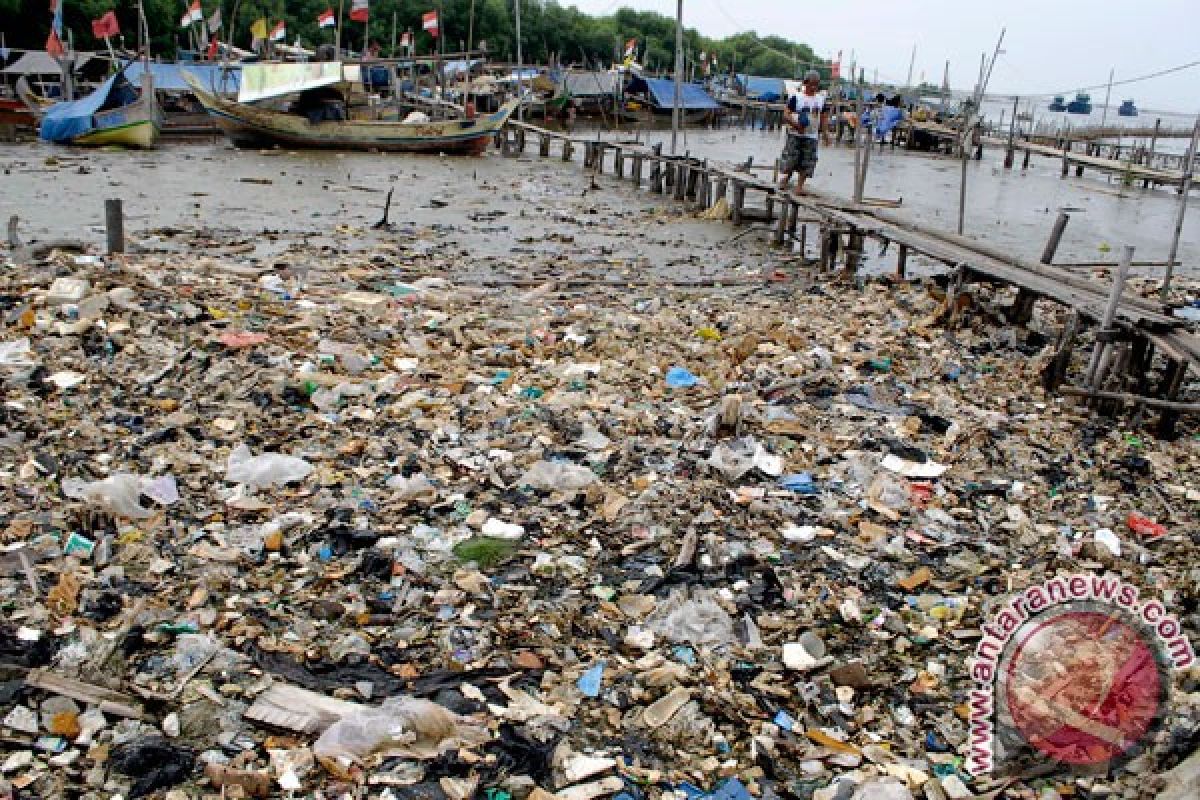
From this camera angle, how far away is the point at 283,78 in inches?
872

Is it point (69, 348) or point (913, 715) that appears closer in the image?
point (913, 715)

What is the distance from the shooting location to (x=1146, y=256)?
1538 centimetres

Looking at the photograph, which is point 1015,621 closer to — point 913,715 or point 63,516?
point 913,715

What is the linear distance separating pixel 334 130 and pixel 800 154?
1429 centimetres

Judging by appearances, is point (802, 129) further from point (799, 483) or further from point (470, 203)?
point (799, 483)

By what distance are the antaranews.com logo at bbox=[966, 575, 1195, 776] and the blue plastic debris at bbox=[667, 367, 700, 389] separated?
301cm

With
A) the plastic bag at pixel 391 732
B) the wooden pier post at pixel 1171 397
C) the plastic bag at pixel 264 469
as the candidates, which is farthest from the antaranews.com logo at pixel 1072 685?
the plastic bag at pixel 264 469

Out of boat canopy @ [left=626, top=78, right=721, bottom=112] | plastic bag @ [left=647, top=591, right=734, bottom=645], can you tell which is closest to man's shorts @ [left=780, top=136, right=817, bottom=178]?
plastic bag @ [left=647, top=591, right=734, bottom=645]

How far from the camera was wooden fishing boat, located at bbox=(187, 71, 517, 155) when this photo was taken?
22.4 m

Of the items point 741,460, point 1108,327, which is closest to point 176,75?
point 741,460

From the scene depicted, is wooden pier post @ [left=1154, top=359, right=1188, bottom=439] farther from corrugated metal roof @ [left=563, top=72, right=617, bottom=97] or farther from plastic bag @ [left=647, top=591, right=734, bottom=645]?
corrugated metal roof @ [left=563, top=72, right=617, bottom=97]

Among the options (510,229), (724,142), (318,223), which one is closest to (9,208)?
(318,223)

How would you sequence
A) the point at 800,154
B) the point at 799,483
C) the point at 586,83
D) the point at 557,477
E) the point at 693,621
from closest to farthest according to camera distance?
the point at 693,621, the point at 557,477, the point at 799,483, the point at 800,154, the point at 586,83

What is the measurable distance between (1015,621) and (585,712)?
6.42 feet
